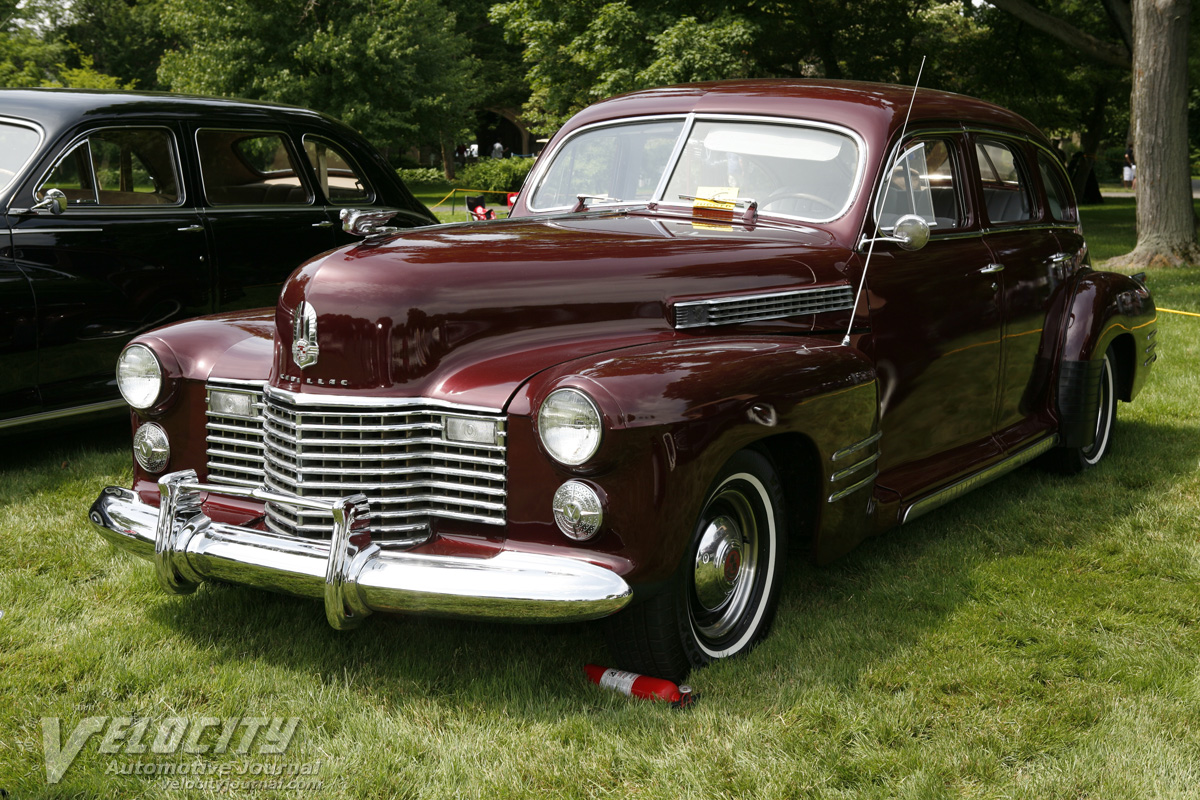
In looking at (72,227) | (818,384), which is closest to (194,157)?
(72,227)

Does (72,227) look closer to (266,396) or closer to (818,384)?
(266,396)

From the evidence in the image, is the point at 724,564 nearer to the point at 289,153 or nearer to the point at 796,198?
the point at 796,198

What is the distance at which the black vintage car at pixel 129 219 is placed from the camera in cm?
547

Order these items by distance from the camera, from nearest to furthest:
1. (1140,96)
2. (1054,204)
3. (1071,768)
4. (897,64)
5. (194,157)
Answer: (1071,768) → (1054,204) → (194,157) → (1140,96) → (897,64)

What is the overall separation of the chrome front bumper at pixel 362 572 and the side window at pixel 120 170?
3.25m

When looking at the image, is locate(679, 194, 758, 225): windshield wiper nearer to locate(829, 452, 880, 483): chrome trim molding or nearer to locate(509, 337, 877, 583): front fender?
locate(509, 337, 877, 583): front fender

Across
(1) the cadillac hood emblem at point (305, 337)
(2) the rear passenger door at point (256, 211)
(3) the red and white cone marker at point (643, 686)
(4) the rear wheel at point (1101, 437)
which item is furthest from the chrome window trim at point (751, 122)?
(2) the rear passenger door at point (256, 211)

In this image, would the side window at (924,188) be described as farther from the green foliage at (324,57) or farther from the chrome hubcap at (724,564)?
the green foliage at (324,57)

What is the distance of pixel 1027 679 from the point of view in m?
3.32

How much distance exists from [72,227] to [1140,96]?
12.2 meters

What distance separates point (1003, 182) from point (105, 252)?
15.0 feet

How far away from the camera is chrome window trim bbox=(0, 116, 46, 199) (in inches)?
217

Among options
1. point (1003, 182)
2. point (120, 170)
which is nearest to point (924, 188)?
point (1003, 182)

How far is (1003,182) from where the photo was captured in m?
5.09
